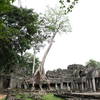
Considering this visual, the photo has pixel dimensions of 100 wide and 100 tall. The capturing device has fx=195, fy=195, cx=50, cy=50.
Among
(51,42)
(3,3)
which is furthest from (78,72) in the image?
(3,3)

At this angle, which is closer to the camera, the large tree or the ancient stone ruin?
the large tree

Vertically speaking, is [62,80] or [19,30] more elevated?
[19,30]

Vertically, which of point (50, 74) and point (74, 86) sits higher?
point (50, 74)

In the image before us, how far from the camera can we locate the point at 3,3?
7473mm

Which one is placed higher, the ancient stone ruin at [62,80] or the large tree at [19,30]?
the large tree at [19,30]

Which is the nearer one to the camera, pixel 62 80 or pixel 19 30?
pixel 19 30

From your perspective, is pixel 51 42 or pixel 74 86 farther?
pixel 74 86

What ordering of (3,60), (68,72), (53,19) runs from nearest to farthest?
(3,60) → (53,19) → (68,72)

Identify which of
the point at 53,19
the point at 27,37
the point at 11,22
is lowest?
the point at 27,37

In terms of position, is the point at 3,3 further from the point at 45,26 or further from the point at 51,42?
the point at 51,42

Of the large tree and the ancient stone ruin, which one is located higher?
the large tree

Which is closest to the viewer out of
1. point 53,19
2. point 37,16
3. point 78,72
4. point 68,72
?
point 37,16

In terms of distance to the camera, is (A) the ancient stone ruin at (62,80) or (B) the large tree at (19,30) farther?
(A) the ancient stone ruin at (62,80)

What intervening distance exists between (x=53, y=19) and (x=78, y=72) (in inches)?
593
